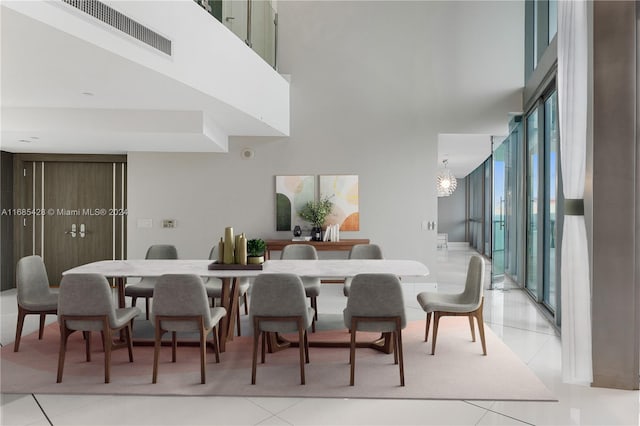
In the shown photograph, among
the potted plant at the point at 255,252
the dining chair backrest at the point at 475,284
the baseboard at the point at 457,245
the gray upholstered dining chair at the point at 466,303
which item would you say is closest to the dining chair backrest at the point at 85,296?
the potted plant at the point at 255,252

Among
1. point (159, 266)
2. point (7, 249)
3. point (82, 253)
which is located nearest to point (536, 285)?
point (159, 266)

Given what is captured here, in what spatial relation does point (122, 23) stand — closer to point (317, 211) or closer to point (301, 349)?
point (301, 349)

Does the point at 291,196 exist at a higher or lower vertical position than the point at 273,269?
higher

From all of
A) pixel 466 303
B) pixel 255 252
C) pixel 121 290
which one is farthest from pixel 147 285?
pixel 466 303

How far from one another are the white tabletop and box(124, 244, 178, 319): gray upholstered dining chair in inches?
11.2

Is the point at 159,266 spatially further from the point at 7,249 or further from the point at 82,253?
the point at 7,249

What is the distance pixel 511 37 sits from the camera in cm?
709

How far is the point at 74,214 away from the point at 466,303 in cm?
630

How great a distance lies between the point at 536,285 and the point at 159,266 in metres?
4.83

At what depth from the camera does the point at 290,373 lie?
11.8ft

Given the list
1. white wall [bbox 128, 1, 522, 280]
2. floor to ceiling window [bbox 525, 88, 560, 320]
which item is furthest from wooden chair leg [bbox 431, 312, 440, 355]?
white wall [bbox 128, 1, 522, 280]

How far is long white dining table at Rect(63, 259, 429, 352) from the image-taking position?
4.01m

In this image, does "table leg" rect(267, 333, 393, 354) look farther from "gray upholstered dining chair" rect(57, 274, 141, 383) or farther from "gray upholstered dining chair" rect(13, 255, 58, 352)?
"gray upholstered dining chair" rect(13, 255, 58, 352)

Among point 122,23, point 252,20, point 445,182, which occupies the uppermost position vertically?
point 252,20
